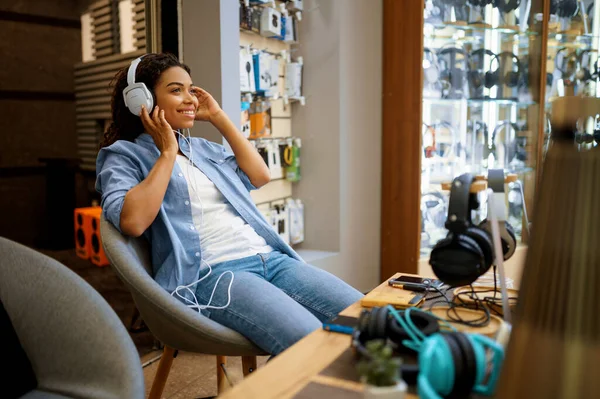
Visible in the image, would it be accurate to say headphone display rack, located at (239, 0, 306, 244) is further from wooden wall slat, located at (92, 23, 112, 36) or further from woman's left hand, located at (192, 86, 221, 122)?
wooden wall slat, located at (92, 23, 112, 36)

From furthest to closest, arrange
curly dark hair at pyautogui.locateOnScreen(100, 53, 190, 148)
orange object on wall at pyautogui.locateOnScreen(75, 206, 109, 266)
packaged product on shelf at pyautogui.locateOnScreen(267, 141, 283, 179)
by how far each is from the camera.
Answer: orange object on wall at pyautogui.locateOnScreen(75, 206, 109, 266)
packaged product on shelf at pyautogui.locateOnScreen(267, 141, 283, 179)
curly dark hair at pyautogui.locateOnScreen(100, 53, 190, 148)

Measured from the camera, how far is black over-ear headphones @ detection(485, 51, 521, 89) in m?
4.13

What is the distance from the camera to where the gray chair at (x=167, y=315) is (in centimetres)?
154

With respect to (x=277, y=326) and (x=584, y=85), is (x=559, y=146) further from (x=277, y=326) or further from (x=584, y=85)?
(x=584, y=85)

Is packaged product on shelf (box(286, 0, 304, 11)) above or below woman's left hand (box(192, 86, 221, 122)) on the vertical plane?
above

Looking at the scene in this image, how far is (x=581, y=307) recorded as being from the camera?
24.9 inches

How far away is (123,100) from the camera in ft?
6.46

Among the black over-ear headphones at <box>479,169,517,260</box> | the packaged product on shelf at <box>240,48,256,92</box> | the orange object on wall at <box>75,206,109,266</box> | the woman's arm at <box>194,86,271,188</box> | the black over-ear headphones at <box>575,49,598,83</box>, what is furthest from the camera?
the orange object on wall at <box>75,206,109,266</box>

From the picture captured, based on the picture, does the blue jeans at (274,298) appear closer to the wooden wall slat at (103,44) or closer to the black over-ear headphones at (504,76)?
the black over-ear headphones at (504,76)

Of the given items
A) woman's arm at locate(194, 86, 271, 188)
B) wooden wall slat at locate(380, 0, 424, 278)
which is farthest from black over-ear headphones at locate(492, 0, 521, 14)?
woman's arm at locate(194, 86, 271, 188)

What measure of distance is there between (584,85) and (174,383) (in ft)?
12.8

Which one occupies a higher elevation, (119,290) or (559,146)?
(559,146)

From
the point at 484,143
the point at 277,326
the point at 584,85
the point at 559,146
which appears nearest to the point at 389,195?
the point at 484,143

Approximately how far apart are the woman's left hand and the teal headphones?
1528 millimetres
